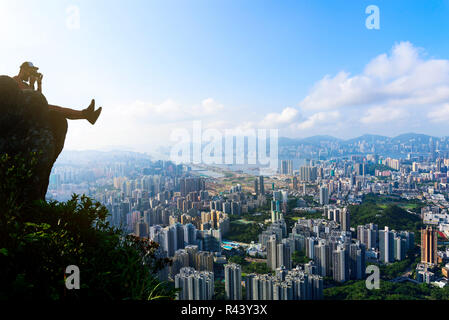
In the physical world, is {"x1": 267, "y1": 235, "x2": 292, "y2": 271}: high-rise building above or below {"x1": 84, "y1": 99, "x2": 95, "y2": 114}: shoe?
below

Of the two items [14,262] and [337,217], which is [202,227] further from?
[14,262]

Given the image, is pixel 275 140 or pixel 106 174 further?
pixel 106 174

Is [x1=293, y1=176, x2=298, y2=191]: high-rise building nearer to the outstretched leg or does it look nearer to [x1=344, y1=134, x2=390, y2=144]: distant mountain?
[x1=344, y1=134, x2=390, y2=144]: distant mountain

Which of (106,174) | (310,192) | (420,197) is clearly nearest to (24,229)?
(106,174)

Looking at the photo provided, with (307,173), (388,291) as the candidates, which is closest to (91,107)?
(388,291)

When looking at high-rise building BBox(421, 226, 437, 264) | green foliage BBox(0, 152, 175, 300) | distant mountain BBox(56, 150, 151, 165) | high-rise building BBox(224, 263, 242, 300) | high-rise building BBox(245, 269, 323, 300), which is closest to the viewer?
green foliage BBox(0, 152, 175, 300)

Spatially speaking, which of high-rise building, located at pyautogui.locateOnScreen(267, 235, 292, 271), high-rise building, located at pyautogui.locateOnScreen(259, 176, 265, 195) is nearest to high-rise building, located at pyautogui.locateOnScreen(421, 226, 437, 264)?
high-rise building, located at pyautogui.locateOnScreen(267, 235, 292, 271)
